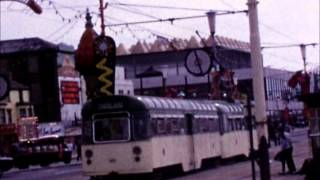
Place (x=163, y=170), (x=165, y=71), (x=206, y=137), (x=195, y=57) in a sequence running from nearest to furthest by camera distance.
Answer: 1. (x=195, y=57)
2. (x=163, y=170)
3. (x=206, y=137)
4. (x=165, y=71)

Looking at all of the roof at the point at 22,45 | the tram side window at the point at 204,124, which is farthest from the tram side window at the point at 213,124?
the roof at the point at 22,45

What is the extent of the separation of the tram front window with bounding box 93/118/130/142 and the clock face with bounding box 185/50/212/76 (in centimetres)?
299

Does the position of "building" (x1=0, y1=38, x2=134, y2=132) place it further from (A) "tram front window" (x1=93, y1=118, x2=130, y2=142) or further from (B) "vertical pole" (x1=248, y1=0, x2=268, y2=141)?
(B) "vertical pole" (x1=248, y1=0, x2=268, y2=141)

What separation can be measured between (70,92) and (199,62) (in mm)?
63026

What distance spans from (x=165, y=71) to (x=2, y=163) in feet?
242

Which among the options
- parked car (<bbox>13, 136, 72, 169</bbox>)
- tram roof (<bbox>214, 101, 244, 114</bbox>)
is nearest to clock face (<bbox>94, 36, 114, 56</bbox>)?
tram roof (<bbox>214, 101, 244, 114</bbox>)

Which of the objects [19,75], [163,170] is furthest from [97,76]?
[19,75]

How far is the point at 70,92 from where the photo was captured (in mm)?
92812

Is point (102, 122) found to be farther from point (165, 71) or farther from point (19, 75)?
point (165, 71)

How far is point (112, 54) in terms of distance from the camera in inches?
1826

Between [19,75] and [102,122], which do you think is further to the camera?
[19,75]

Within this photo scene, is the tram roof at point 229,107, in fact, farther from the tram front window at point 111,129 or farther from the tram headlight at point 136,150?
the tram headlight at point 136,150

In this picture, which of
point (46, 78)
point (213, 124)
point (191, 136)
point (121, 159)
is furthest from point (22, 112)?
point (121, 159)

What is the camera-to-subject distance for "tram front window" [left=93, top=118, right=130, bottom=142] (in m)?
30.8
